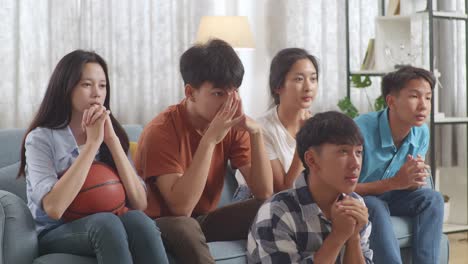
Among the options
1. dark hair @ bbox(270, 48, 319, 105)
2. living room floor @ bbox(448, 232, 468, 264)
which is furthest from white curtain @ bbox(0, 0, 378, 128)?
dark hair @ bbox(270, 48, 319, 105)

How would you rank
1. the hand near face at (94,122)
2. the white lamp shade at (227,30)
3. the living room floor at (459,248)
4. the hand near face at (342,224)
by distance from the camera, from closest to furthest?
the hand near face at (342,224)
the hand near face at (94,122)
the living room floor at (459,248)
the white lamp shade at (227,30)

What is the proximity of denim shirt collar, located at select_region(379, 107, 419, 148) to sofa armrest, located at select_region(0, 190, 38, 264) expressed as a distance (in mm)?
1546

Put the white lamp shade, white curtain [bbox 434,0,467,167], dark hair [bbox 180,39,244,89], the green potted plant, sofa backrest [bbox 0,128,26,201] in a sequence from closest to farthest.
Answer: dark hair [bbox 180,39,244,89] < sofa backrest [bbox 0,128,26,201] < the white lamp shade < the green potted plant < white curtain [bbox 434,0,467,167]

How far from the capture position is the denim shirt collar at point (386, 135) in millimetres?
3447

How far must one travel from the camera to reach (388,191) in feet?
11.3

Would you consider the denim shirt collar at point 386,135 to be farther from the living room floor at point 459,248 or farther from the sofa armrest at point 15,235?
the sofa armrest at point 15,235

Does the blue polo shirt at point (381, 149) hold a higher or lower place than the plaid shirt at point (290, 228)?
higher

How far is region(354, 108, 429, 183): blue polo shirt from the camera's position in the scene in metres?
3.44

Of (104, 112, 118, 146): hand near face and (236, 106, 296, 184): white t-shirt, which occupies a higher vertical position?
(104, 112, 118, 146): hand near face

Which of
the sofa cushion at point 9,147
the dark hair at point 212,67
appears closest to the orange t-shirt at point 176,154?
the dark hair at point 212,67

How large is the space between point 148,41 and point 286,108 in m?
2.05

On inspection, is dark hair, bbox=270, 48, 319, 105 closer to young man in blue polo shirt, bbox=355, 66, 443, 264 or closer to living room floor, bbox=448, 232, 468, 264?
young man in blue polo shirt, bbox=355, 66, 443, 264

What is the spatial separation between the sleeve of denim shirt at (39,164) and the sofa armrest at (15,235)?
0.08m

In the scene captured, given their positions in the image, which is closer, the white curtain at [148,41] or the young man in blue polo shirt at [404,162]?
the young man in blue polo shirt at [404,162]
